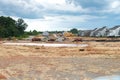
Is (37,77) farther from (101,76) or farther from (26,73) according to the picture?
(101,76)

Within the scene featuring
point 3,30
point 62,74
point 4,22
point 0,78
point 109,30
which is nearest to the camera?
point 0,78

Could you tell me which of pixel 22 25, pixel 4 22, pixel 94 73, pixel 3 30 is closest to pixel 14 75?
pixel 94 73

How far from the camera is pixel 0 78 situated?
19.2 m

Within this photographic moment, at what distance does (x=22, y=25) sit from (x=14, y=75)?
334ft

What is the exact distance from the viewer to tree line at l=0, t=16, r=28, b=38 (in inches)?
3907

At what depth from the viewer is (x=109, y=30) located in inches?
5153

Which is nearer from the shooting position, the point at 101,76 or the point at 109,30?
the point at 101,76

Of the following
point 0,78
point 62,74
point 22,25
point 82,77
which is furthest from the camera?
point 22,25

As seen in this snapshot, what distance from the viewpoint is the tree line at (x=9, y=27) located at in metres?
99.2

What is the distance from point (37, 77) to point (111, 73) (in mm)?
5102

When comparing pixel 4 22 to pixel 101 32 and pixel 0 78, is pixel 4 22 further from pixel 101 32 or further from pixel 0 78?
pixel 0 78

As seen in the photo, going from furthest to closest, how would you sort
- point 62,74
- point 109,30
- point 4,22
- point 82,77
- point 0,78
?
point 109,30
point 4,22
point 62,74
point 82,77
point 0,78

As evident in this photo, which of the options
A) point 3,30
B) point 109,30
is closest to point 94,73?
point 3,30

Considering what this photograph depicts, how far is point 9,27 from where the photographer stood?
337ft
